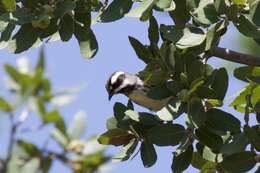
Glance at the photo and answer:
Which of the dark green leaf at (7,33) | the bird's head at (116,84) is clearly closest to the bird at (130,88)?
the bird's head at (116,84)

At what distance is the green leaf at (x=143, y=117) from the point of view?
9.75 feet

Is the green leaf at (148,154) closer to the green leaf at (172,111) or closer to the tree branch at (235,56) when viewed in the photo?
the green leaf at (172,111)

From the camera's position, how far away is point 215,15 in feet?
9.69

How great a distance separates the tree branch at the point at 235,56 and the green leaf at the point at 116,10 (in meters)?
0.35

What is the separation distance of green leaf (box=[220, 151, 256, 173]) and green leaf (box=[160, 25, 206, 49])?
41cm

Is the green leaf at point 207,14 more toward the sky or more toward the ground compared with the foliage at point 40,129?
more toward the sky

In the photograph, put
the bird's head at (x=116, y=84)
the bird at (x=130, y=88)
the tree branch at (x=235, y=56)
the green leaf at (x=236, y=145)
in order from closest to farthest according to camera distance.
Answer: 1. the green leaf at (x=236, y=145)
2. the tree branch at (x=235, y=56)
3. the bird at (x=130, y=88)
4. the bird's head at (x=116, y=84)

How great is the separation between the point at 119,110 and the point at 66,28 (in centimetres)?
36

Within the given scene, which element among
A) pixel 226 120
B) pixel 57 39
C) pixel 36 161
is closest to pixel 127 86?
pixel 36 161

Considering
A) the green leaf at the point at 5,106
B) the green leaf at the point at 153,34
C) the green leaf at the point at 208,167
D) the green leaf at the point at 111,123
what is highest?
the green leaf at the point at 153,34

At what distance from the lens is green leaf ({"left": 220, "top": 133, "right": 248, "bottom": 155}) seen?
109 inches

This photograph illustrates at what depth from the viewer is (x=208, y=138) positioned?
2875mm

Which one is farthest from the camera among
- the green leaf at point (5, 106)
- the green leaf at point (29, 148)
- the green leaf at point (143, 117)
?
the green leaf at point (29, 148)

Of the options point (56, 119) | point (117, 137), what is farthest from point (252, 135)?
point (56, 119)
